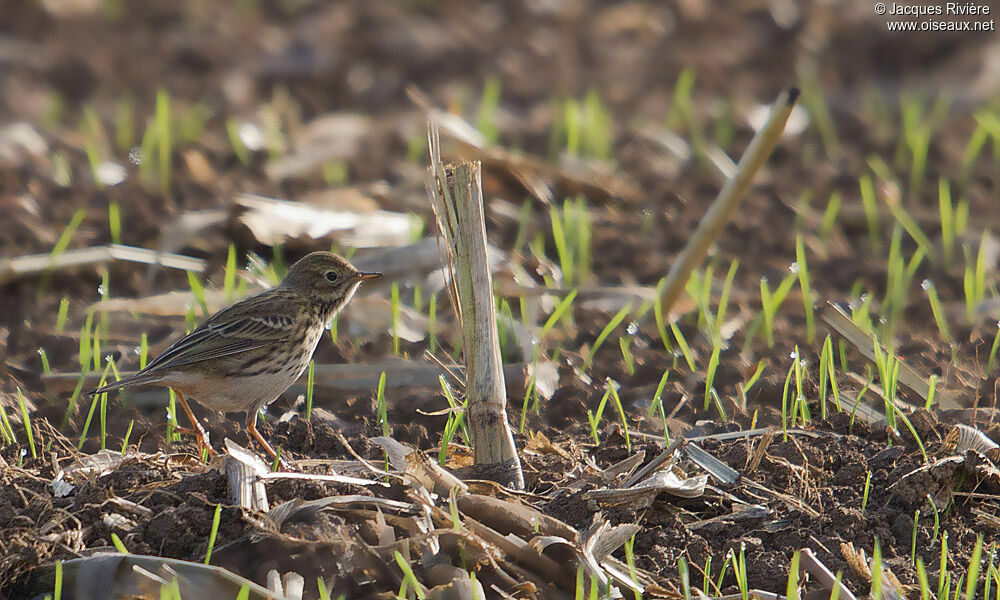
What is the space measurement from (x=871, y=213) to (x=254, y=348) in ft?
14.0

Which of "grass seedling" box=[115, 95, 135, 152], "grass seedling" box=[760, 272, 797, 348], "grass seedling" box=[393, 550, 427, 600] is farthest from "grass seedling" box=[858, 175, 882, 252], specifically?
"grass seedling" box=[115, 95, 135, 152]

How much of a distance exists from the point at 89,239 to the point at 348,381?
8.66ft

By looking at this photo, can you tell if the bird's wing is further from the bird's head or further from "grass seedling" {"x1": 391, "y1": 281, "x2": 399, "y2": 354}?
"grass seedling" {"x1": 391, "y1": 281, "x2": 399, "y2": 354}

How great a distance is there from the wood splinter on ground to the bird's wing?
4.78 feet

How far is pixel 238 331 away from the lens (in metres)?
5.43

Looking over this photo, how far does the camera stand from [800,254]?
6.12m

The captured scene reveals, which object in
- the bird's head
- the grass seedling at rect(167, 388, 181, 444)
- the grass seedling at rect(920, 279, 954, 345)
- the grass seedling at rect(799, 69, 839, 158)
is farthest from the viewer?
the grass seedling at rect(799, 69, 839, 158)

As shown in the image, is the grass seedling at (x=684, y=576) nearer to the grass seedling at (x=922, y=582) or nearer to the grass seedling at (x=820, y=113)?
the grass seedling at (x=922, y=582)

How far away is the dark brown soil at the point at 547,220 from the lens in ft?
14.0

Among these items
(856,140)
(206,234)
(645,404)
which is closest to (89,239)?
(206,234)

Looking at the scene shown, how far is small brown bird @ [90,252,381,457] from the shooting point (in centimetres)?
515

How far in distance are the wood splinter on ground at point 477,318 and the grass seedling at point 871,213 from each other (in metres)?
4.07

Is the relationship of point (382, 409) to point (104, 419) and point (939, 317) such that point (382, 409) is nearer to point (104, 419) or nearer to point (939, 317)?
point (104, 419)

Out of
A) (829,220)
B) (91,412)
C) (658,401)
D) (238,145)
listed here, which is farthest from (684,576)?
(238,145)
